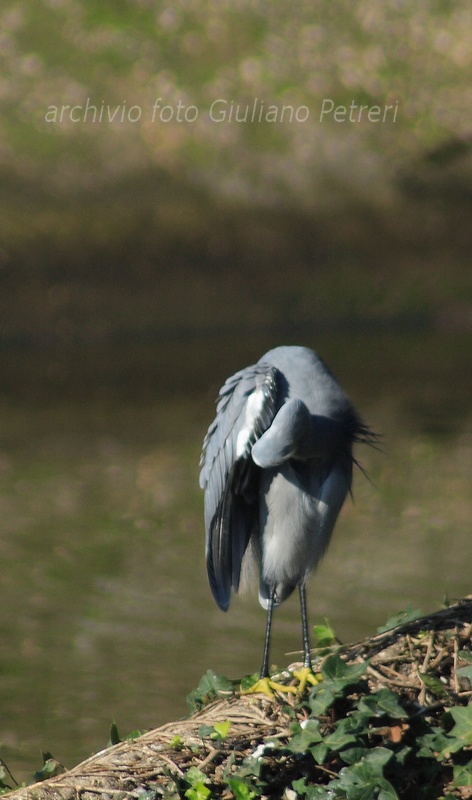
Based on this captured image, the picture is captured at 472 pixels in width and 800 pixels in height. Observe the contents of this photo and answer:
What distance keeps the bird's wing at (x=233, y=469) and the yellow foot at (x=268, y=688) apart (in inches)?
23.4

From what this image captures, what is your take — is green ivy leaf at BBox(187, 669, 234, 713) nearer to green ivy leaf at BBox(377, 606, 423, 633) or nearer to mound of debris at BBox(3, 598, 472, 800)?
mound of debris at BBox(3, 598, 472, 800)

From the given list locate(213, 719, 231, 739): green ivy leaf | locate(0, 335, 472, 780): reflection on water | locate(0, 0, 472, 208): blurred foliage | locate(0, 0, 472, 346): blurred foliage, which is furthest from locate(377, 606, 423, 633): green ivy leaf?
locate(0, 0, 472, 208): blurred foliage

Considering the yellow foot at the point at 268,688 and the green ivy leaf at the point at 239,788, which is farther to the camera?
the yellow foot at the point at 268,688

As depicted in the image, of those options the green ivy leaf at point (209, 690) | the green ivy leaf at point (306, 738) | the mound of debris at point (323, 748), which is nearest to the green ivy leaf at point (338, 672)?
the mound of debris at point (323, 748)

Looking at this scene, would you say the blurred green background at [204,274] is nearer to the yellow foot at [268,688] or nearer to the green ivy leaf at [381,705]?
the yellow foot at [268,688]

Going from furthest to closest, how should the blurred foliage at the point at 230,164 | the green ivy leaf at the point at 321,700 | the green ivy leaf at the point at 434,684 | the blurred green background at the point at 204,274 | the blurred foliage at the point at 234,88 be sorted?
the blurred foliage at the point at 234,88 → the blurred foliage at the point at 230,164 → the blurred green background at the point at 204,274 → the green ivy leaf at the point at 434,684 → the green ivy leaf at the point at 321,700

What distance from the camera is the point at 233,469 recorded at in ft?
11.0

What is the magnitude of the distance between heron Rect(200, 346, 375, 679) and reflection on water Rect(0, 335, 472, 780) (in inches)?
35.3

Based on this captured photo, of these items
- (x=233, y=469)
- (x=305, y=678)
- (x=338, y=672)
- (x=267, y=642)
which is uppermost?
(x=233, y=469)

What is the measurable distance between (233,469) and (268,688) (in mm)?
701

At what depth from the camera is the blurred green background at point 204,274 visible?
596cm

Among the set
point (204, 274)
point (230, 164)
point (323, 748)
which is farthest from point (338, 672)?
point (230, 164)

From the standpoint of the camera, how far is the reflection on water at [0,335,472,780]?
4375 mm

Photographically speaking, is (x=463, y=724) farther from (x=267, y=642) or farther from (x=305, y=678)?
(x=267, y=642)
